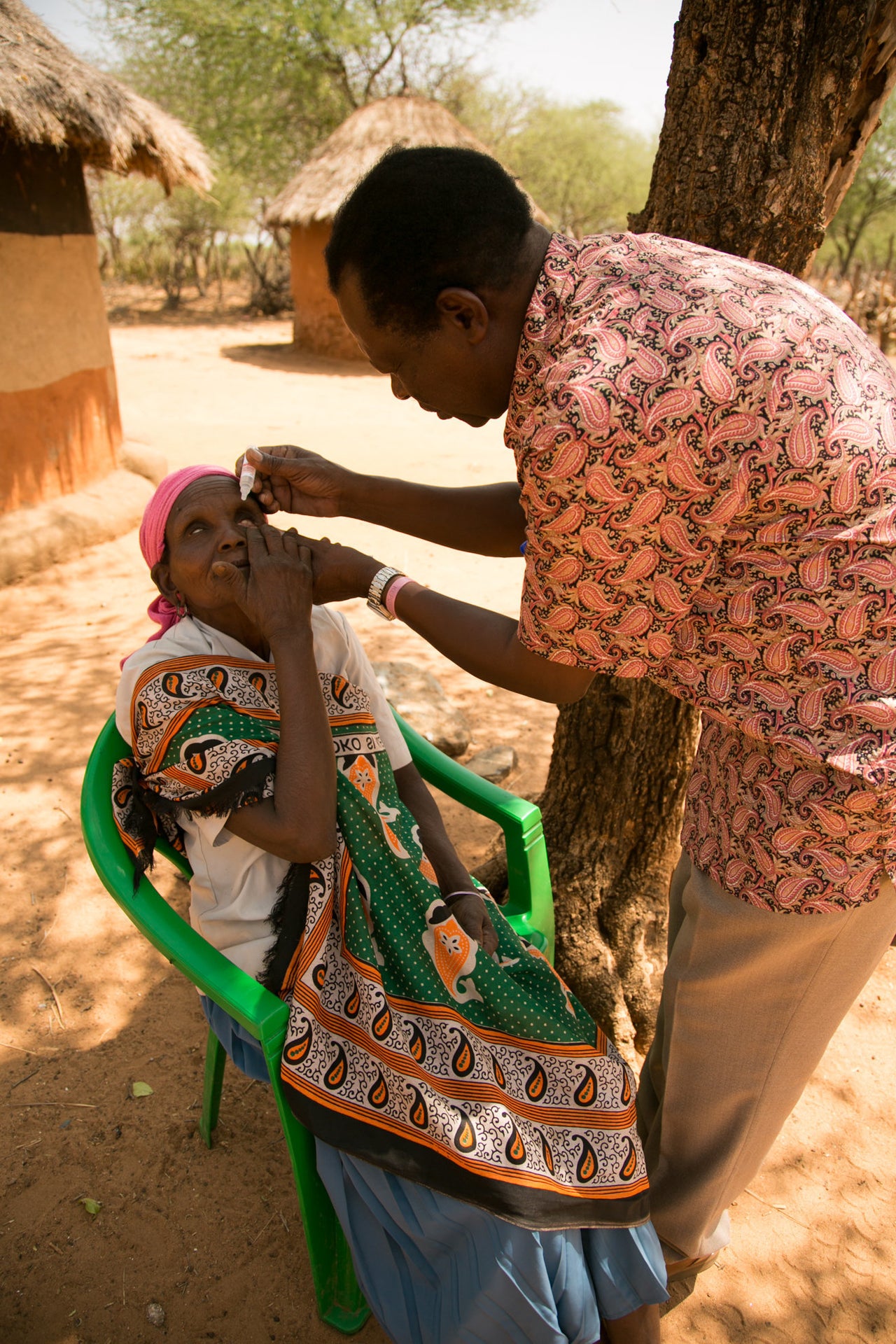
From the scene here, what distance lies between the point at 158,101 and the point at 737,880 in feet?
79.8

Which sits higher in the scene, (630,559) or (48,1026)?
(630,559)

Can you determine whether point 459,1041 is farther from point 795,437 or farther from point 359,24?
point 359,24

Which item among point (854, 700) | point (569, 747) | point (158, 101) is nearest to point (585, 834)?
point (569, 747)

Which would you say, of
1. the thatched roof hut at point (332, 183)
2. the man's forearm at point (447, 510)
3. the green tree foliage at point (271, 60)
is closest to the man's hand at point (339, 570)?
the man's forearm at point (447, 510)

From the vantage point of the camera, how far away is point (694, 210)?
2145mm

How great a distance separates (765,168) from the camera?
2.05m

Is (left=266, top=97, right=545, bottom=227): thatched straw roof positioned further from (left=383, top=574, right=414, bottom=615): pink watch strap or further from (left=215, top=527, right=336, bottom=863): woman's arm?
(left=383, top=574, right=414, bottom=615): pink watch strap

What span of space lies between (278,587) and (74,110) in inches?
217

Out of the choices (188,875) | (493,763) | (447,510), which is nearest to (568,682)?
(447,510)

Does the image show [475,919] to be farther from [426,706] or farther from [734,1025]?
[426,706]

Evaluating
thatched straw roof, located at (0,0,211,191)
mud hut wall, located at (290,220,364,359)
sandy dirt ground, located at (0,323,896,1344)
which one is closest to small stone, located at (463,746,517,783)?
sandy dirt ground, located at (0,323,896,1344)

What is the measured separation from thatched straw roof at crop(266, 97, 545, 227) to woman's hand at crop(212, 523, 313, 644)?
13961mm

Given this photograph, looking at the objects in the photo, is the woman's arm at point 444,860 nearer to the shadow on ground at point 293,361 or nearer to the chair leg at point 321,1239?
the chair leg at point 321,1239

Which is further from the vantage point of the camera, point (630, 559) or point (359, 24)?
point (359, 24)
